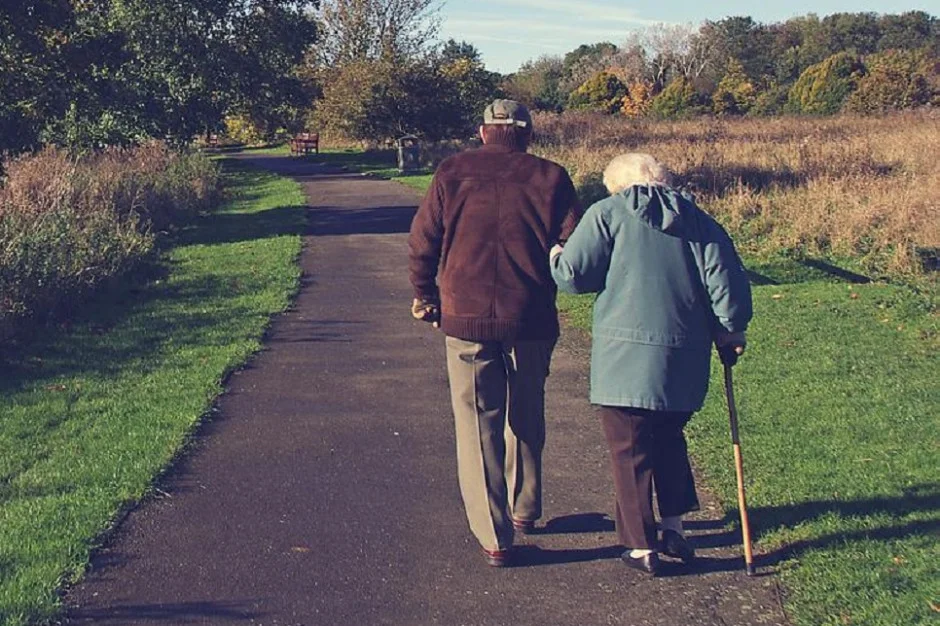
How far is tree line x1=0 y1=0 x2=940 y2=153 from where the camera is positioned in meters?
18.2

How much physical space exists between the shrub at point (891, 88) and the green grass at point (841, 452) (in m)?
38.8

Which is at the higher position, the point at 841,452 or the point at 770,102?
the point at 770,102

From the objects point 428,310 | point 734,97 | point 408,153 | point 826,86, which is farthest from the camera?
point 734,97

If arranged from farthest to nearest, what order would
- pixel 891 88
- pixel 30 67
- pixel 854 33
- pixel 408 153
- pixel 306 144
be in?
pixel 854 33
pixel 306 144
pixel 891 88
pixel 408 153
pixel 30 67

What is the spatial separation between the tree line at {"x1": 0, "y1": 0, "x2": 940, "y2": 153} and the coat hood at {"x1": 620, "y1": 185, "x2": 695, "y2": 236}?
1304 centimetres

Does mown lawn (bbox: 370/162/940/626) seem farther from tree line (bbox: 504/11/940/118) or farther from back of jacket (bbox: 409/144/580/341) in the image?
tree line (bbox: 504/11/940/118)

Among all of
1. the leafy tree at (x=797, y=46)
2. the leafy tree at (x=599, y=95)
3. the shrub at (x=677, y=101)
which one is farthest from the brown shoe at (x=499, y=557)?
the leafy tree at (x=797, y=46)

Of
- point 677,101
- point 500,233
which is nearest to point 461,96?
point 677,101

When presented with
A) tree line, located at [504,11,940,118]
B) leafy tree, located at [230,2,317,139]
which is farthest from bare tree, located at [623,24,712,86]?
leafy tree, located at [230,2,317,139]

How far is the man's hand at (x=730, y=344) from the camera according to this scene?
5184 millimetres

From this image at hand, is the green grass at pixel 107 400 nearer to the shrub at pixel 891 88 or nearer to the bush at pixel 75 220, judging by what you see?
the bush at pixel 75 220

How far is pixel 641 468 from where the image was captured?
17.0ft

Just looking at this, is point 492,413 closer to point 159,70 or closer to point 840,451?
point 840,451

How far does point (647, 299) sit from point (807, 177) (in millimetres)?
16025
